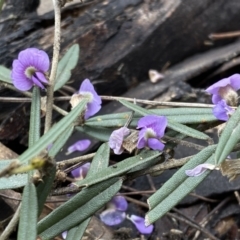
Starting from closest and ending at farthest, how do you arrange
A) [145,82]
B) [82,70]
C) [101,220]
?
[101,220], [82,70], [145,82]

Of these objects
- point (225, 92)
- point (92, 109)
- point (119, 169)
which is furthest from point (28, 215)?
point (225, 92)

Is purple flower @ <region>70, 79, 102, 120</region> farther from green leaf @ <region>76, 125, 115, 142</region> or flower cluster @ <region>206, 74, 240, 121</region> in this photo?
flower cluster @ <region>206, 74, 240, 121</region>

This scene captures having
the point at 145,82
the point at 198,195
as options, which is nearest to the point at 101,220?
the point at 198,195

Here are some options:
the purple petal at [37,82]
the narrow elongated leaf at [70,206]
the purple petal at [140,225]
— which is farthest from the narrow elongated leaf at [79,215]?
the purple petal at [140,225]

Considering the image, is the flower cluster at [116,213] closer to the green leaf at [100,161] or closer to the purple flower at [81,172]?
the purple flower at [81,172]

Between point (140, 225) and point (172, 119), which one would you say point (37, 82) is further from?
point (140, 225)

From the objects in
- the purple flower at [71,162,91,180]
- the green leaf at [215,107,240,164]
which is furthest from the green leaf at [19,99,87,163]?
the purple flower at [71,162,91,180]

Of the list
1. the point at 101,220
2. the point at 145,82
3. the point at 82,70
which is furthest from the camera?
the point at 145,82

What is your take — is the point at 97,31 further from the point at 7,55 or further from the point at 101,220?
the point at 101,220
